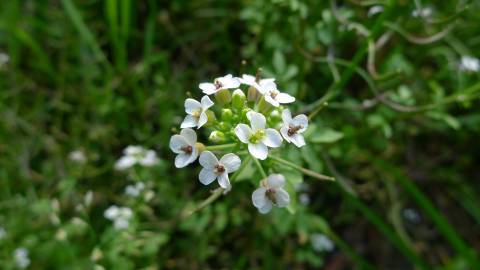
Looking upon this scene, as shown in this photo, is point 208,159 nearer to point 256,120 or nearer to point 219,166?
point 219,166

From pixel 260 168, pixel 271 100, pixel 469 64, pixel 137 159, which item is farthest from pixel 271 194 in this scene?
pixel 469 64

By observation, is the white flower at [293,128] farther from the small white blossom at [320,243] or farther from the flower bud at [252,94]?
the small white blossom at [320,243]

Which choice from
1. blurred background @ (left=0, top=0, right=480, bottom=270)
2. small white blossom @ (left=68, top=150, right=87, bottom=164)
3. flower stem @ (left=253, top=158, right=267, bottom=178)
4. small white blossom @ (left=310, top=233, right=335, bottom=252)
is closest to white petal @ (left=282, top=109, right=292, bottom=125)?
flower stem @ (left=253, top=158, right=267, bottom=178)

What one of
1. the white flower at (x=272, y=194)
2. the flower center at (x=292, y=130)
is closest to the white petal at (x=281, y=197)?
the white flower at (x=272, y=194)

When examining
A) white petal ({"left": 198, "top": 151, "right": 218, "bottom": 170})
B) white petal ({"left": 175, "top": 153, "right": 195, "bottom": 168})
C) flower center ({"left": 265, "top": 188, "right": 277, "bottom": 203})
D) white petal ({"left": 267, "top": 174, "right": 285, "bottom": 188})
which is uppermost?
white petal ({"left": 175, "top": 153, "right": 195, "bottom": 168})

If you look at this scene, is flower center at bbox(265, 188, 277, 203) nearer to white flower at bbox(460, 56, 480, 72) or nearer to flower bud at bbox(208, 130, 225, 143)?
flower bud at bbox(208, 130, 225, 143)

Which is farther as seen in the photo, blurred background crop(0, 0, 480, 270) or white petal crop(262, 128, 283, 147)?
blurred background crop(0, 0, 480, 270)

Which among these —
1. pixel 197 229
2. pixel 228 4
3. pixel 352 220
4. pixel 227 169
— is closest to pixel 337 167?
pixel 352 220
